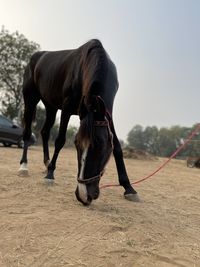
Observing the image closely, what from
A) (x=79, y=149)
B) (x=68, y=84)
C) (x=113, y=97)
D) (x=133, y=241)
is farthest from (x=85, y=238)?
(x=68, y=84)

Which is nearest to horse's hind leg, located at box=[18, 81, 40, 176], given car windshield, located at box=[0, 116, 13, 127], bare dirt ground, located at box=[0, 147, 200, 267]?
bare dirt ground, located at box=[0, 147, 200, 267]

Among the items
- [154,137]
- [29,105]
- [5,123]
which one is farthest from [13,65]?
[154,137]

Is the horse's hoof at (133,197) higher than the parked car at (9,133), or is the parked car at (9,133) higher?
the parked car at (9,133)

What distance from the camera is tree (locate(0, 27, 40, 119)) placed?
34969 millimetres

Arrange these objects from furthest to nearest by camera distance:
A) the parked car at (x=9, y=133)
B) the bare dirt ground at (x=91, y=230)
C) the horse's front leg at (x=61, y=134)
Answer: the parked car at (x=9, y=133) → the horse's front leg at (x=61, y=134) → the bare dirt ground at (x=91, y=230)

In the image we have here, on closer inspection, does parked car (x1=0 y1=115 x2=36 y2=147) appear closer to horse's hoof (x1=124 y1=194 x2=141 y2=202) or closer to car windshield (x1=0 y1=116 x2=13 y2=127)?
car windshield (x1=0 y1=116 x2=13 y2=127)

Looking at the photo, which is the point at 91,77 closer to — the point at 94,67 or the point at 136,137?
the point at 94,67

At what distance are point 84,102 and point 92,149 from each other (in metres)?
0.57

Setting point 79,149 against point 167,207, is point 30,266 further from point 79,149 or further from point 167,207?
point 167,207

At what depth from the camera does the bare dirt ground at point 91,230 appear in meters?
3.05

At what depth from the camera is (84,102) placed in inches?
169

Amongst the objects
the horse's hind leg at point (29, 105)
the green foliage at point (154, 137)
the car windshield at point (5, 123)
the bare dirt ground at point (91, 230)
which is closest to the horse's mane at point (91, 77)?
the bare dirt ground at point (91, 230)

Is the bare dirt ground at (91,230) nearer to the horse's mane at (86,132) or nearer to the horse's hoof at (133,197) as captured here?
the horse's hoof at (133,197)

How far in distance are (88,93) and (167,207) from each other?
6.24 ft
